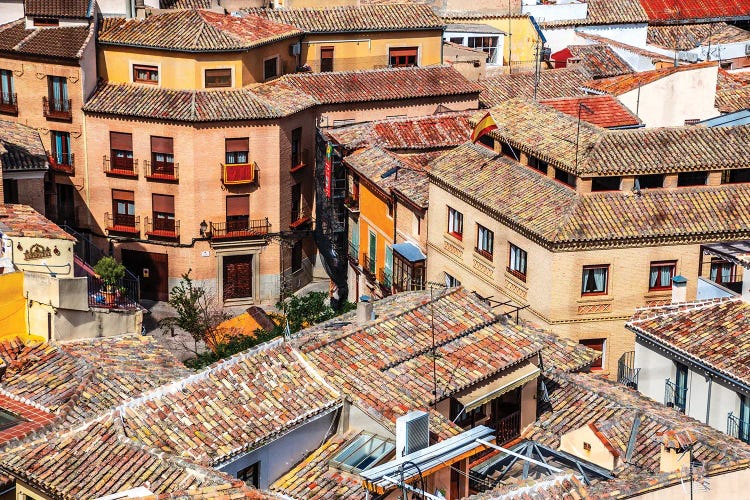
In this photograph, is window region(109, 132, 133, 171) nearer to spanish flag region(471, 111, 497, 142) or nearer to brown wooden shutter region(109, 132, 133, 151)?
brown wooden shutter region(109, 132, 133, 151)

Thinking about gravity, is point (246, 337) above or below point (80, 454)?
below

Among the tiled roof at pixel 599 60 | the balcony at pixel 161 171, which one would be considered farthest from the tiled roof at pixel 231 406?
the tiled roof at pixel 599 60

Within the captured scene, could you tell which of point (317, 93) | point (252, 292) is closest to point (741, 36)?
point (317, 93)

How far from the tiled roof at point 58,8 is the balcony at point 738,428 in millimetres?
31926

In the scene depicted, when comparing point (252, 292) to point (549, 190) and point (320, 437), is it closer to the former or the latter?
point (549, 190)

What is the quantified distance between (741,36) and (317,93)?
28.8 metres

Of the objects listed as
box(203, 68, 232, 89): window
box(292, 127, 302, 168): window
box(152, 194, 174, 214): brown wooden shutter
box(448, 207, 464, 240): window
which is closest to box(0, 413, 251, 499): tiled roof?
box(448, 207, 464, 240): window

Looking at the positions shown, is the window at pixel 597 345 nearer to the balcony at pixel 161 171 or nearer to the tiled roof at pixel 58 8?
the balcony at pixel 161 171

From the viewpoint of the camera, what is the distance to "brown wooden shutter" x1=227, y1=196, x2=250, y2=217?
201 feet

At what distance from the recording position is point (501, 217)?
48656 mm

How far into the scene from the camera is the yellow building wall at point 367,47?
6738cm

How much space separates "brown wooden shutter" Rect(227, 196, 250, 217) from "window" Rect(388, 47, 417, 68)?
37.8 ft

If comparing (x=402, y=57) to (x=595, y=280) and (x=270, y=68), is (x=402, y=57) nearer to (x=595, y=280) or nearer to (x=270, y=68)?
(x=270, y=68)

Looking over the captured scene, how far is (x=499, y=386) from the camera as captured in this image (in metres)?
35.9
